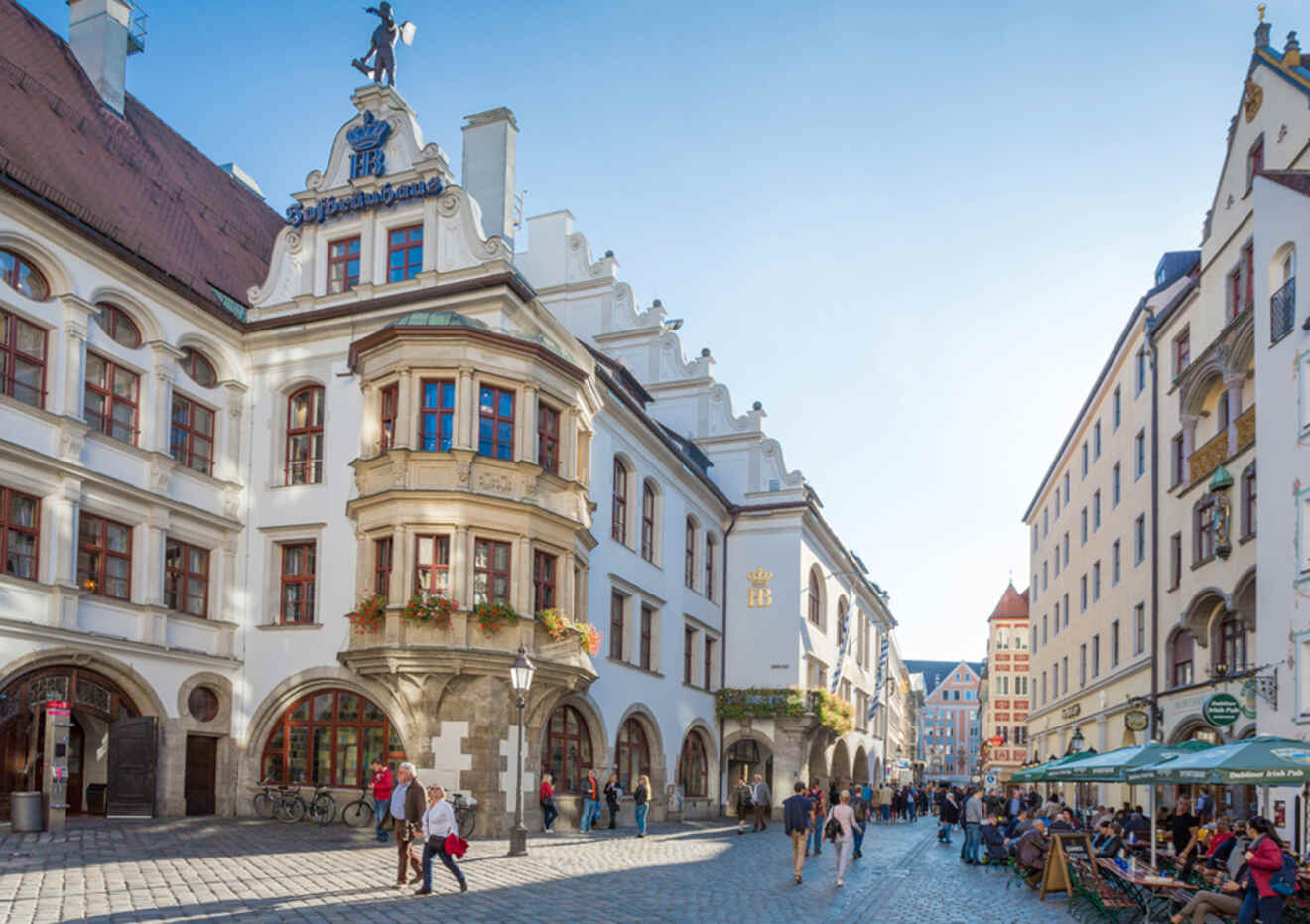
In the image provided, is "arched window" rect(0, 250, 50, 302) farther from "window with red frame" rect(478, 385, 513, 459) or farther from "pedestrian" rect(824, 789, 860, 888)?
"pedestrian" rect(824, 789, 860, 888)

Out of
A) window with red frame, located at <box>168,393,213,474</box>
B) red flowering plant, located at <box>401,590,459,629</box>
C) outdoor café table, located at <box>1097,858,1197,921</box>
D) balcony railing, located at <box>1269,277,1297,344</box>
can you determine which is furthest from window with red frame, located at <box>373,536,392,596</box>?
balcony railing, located at <box>1269,277,1297,344</box>

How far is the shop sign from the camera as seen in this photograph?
2445cm

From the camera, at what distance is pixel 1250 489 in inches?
1093

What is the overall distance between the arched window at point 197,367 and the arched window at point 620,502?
10.3m

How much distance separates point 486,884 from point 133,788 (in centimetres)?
1113

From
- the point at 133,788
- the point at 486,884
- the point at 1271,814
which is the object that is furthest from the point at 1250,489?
the point at 133,788

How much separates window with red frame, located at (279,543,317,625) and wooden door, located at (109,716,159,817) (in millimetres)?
4029

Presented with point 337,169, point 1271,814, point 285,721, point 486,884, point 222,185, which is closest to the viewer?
point 486,884

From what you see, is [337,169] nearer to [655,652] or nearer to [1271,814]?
[655,652]

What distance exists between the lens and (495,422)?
26875 mm

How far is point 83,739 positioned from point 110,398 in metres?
6.93

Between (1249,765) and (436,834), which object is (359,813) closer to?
(436,834)

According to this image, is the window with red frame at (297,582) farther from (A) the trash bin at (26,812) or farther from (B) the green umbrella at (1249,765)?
(B) the green umbrella at (1249,765)

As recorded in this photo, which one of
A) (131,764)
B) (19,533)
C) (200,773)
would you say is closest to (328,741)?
(200,773)
